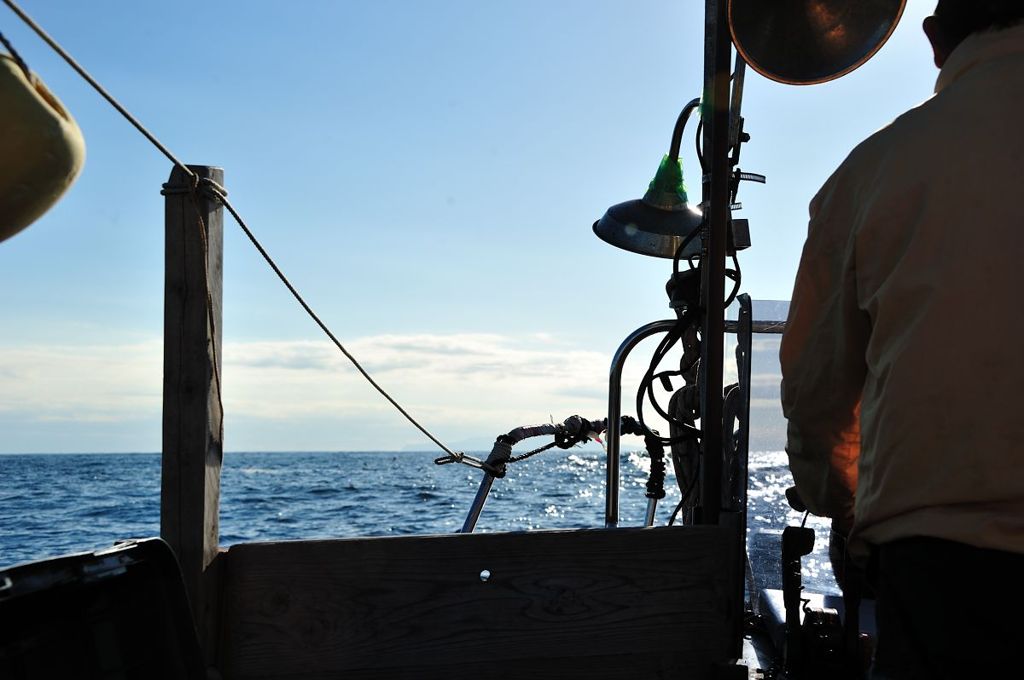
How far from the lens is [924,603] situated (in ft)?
4.45

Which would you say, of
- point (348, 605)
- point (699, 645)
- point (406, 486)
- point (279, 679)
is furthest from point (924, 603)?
point (406, 486)

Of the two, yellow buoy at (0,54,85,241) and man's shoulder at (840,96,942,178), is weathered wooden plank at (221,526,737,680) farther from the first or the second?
man's shoulder at (840,96,942,178)

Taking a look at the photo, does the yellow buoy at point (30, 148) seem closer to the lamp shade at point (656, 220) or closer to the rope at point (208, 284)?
the rope at point (208, 284)

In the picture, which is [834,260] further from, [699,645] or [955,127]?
[699,645]

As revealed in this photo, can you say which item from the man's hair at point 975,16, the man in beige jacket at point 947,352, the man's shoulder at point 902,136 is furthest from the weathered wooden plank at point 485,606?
the man's hair at point 975,16

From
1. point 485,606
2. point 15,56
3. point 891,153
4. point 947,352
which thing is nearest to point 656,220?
point 485,606

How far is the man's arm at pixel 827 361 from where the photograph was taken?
60.3 inches

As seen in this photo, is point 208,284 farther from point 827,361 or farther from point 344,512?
point 344,512

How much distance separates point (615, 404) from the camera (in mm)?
3301

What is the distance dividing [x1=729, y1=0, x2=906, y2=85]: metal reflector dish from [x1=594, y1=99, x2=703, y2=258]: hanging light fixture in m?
0.96

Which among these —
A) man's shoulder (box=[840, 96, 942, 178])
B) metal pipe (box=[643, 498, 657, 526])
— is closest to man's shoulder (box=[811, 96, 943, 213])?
man's shoulder (box=[840, 96, 942, 178])

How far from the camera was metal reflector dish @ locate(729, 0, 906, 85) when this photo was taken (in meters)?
2.39

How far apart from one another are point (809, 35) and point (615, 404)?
145cm

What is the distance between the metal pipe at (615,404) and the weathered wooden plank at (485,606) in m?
0.81
